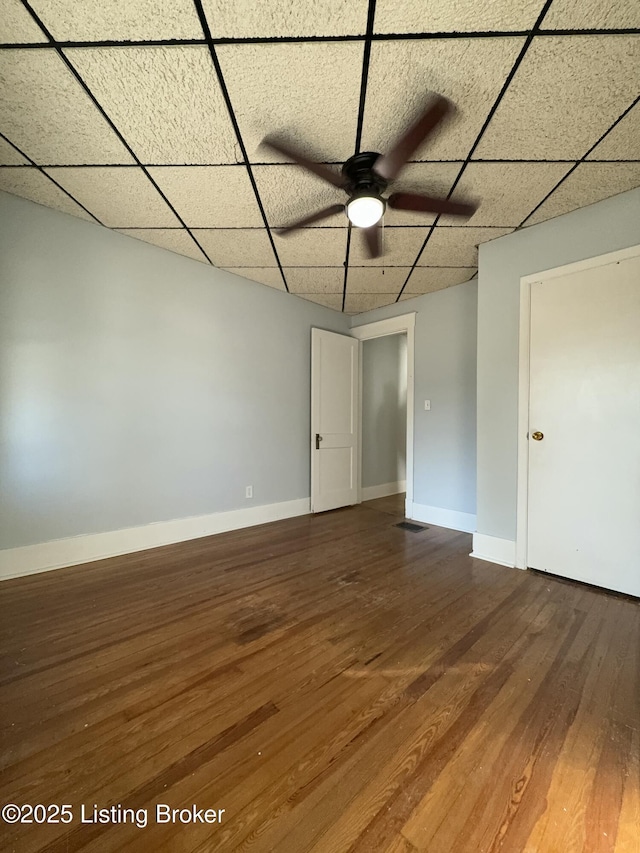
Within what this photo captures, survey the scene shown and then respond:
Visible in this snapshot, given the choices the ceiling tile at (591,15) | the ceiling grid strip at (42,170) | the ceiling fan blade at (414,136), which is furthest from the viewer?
the ceiling grid strip at (42,170)

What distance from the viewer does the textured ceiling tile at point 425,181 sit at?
1917 mm

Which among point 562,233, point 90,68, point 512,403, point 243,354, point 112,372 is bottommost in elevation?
point 512,403

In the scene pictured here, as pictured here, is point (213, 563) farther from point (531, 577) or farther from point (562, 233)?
point (562, 233)

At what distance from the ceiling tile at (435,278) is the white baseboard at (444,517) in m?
2.44

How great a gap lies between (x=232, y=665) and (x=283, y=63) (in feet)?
8.56

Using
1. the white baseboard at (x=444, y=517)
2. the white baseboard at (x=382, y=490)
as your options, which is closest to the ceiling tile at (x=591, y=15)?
the white baseboard at (x=444, y=517)

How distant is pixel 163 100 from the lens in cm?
154

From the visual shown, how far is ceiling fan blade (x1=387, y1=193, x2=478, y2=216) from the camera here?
6.02ft

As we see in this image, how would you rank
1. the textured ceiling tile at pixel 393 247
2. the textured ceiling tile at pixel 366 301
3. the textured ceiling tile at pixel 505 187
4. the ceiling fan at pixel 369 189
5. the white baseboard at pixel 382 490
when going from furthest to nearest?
the white baseboard at pixel 382 490 → the textured ceiling tile at pixel 366 301 → the textured ceiling tile at pixel 393 247 → the textured ceiling tile at pixel 505 187 → the ceiling fan at pixel 369 189

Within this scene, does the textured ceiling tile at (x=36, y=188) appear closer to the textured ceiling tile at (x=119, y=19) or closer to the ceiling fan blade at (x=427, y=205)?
the textured ceiling tile at (x=119, y=19)

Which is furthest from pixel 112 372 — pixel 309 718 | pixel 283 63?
pixel 309 718

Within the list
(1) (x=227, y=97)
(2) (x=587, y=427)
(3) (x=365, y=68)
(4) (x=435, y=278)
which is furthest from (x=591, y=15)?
(4) (x=435, y=278)

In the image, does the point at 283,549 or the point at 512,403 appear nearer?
the point at 512,403

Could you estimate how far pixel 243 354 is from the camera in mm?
3512
